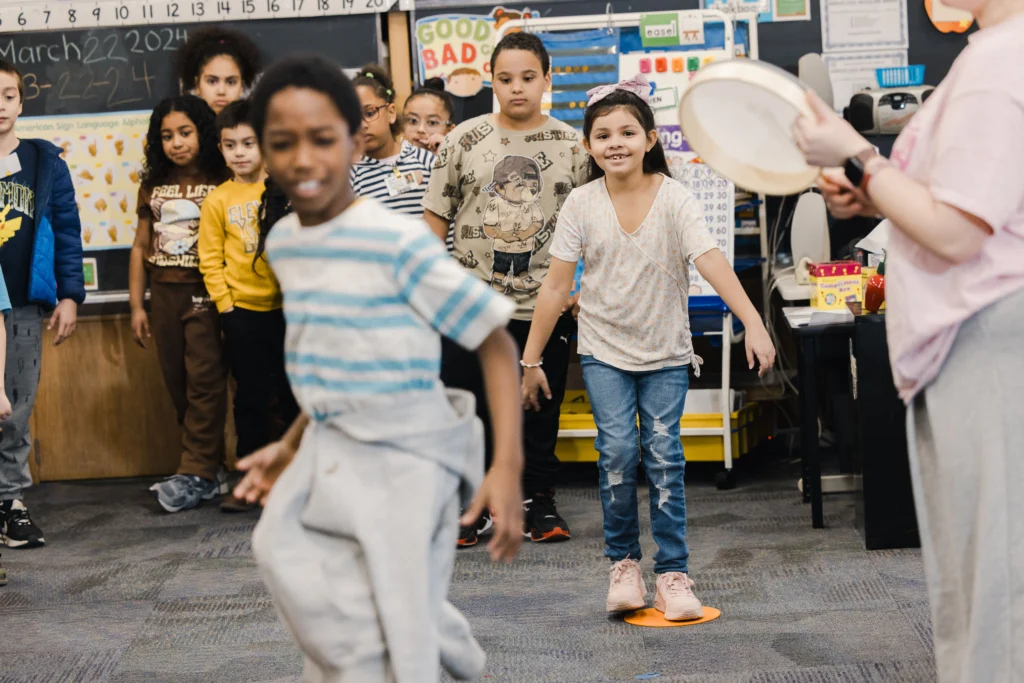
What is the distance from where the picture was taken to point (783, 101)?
1753 millimetres

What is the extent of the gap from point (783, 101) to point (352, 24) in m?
3.47

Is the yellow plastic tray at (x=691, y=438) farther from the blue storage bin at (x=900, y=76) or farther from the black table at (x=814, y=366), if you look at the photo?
the blue storage bin at (x=900, y=76)

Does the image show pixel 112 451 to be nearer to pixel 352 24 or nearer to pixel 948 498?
pixel 352 24

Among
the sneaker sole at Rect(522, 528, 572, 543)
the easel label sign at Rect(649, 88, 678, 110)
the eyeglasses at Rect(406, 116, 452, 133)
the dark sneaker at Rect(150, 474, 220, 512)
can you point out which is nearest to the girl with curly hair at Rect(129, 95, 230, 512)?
the dark sneaker at Rect(150, 474, 220, 512)

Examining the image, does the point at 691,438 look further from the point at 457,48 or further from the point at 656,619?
the point at 457,48

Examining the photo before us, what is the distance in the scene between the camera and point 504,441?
1654 mm

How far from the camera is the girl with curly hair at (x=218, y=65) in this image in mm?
4773

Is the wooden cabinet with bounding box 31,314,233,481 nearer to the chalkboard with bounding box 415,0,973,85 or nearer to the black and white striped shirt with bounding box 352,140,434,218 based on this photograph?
the black and white striped shirt with bounding box 352,140,434,218

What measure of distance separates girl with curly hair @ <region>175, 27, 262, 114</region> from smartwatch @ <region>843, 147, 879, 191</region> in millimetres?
3444

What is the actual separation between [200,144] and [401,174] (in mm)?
955

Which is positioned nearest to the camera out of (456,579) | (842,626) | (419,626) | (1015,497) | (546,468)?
(419,626)

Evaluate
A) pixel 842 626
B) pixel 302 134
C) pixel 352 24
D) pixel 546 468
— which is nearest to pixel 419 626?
pixel 302 134

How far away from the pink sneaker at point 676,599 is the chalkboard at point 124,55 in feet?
8.79

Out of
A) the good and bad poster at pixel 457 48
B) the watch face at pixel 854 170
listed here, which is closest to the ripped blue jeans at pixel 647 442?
Result: the watch face at pixel 854 170
